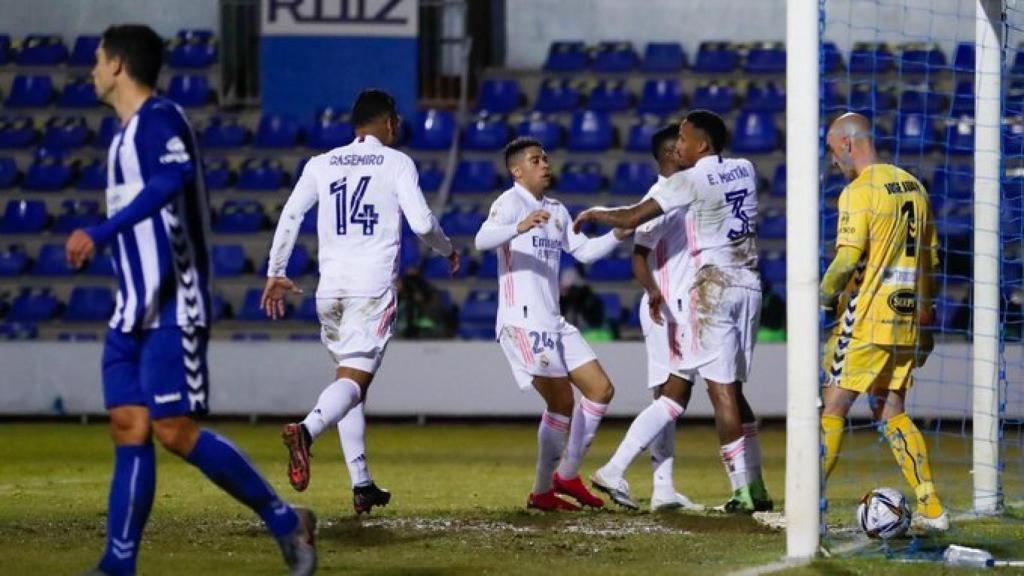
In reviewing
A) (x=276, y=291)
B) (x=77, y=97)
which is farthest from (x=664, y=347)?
(x=77, y=97)

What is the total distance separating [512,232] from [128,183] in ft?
11.5

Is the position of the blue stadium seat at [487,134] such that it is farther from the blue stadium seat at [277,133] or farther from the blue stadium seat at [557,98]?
the blue stadium seat at [277,133]

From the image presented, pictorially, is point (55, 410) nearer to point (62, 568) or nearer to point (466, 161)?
point (466, 161)

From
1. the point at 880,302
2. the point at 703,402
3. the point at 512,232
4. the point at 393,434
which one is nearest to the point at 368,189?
the point at 512,232

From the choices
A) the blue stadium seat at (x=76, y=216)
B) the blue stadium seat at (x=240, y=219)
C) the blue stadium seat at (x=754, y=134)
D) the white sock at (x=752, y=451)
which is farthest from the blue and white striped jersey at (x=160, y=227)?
the blue stadium seat at (x=754, y=134)

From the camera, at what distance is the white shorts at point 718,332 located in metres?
10.0

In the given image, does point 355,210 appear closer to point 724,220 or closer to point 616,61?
point 724,220

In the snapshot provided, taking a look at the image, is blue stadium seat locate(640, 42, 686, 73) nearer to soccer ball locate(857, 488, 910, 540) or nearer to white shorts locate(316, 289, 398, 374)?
white shorts locate(316, 289, 398, 374)

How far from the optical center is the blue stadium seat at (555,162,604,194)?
23281 mm

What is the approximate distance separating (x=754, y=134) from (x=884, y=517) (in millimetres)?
15453

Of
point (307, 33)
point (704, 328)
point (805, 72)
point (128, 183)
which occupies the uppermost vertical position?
point (307, 33)

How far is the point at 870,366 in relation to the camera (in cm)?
921

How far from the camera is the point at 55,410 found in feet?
63.5

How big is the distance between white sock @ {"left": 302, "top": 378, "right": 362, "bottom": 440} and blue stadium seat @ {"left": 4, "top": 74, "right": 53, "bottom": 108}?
17267mm
